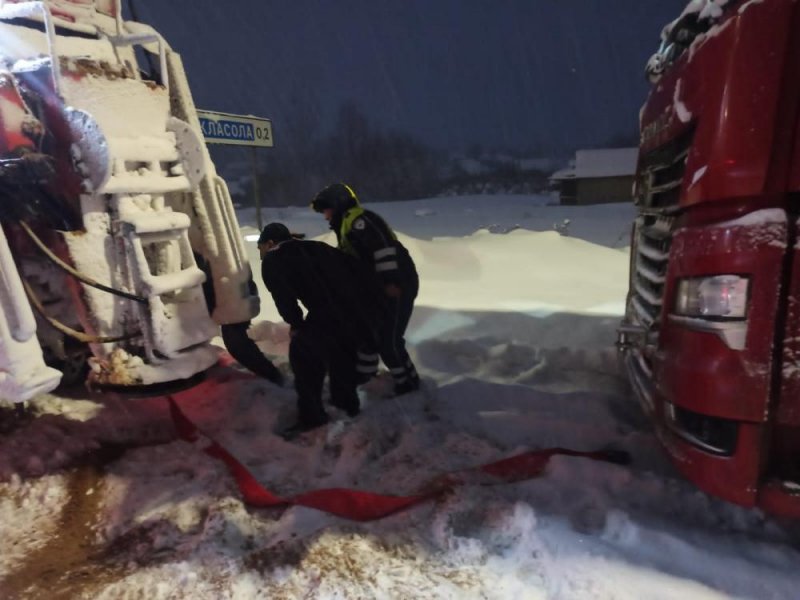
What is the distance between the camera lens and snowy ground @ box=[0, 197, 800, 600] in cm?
199

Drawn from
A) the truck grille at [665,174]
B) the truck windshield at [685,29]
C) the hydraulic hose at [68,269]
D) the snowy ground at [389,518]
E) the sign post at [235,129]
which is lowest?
the snowy ground at [389,518]

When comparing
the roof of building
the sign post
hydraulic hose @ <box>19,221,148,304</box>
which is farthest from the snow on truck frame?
the roof of building

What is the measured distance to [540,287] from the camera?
6816 millimetres

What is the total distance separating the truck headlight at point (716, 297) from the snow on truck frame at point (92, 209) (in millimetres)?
2300

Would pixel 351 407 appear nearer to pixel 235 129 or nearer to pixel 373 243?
pixel 373 243

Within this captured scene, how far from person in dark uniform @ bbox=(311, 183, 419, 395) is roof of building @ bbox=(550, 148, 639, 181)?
111 ft

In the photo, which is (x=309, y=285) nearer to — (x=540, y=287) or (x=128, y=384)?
(x=128, y=384)

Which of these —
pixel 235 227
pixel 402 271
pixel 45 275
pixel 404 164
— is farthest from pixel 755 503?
pixel 404 164

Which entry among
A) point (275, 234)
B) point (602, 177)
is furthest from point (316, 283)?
point (602, 177)

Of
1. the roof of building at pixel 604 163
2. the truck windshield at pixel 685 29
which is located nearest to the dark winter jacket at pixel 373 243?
the truck windshield at pixel 685 29

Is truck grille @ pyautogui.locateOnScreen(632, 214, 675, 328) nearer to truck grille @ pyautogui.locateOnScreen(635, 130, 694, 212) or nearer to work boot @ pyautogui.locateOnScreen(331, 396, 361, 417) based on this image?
truck grille @ pyautogui.locateOnScreen(635, 130, 694, 212)

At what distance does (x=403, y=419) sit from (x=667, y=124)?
2081 mm

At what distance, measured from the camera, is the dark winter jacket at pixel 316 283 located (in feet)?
11.1

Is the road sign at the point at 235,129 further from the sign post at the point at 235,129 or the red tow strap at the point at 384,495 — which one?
the red tow strap at the point at 384,495
